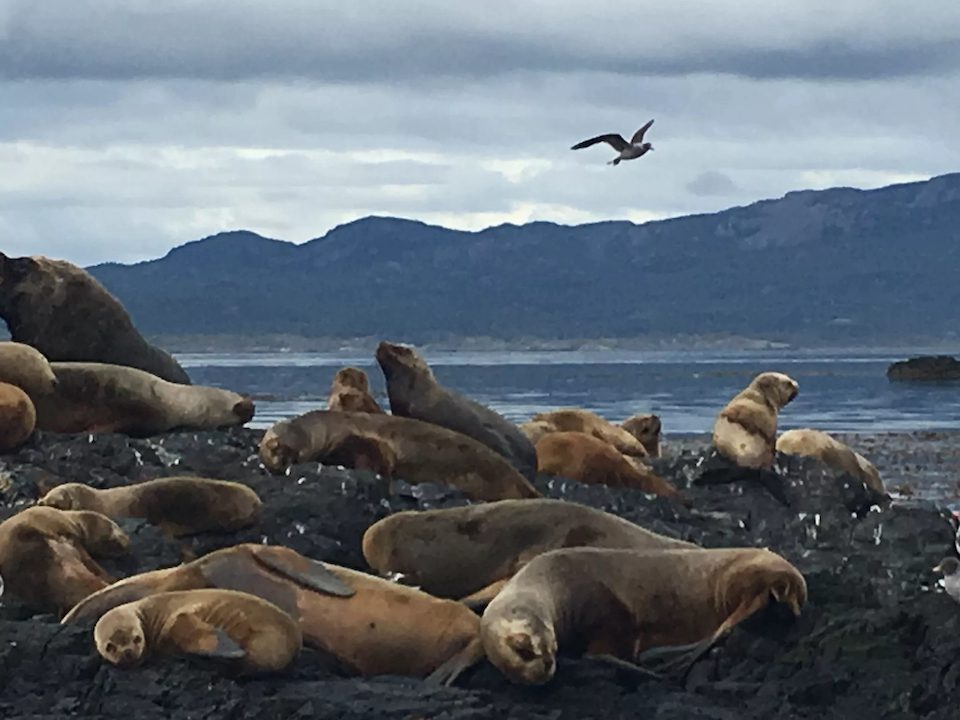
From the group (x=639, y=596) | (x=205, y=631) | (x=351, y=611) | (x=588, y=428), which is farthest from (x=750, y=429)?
(x=205, y=631)

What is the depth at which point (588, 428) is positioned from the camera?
48.0 ft

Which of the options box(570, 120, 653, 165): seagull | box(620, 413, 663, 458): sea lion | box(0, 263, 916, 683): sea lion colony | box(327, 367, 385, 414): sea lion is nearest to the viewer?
box(0, 263, 916, 683): sea lion colony

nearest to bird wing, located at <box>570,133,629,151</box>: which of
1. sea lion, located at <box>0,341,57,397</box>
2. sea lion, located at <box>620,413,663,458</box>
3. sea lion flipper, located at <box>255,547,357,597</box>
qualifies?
sea lion, located at <box>620,413,663,458</box>

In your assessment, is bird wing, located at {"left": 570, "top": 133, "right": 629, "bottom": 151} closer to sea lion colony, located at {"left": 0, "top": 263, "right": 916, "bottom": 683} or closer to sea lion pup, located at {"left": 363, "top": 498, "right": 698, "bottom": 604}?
sea lion colony, located at {"left": 0, "top": 263, "right": 916, "bottom": 683}

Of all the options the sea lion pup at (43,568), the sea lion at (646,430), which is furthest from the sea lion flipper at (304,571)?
the sea lion at (646,430)

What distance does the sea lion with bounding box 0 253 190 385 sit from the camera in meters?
13.9

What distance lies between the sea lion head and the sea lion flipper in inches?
27.4

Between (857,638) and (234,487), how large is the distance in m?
3.41

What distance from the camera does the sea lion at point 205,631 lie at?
7.02 metres

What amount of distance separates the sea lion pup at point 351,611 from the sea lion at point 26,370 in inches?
185

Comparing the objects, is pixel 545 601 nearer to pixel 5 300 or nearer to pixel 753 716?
pixel 753 716

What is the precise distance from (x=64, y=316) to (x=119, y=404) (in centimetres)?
163

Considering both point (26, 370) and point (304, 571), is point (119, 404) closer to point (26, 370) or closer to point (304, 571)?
point (26, 370)

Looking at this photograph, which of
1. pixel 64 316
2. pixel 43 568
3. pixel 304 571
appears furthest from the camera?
pixel 64 316
